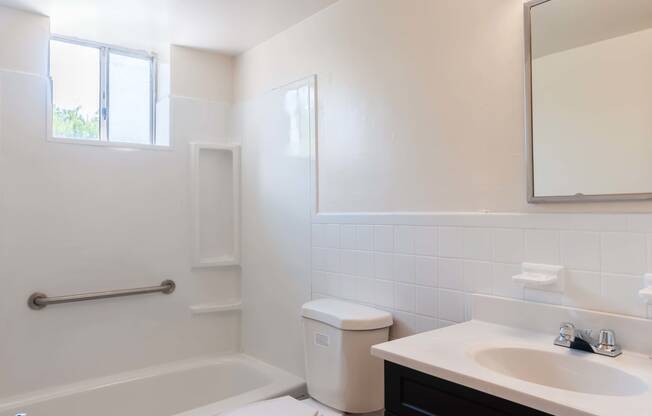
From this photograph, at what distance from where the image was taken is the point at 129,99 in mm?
2836

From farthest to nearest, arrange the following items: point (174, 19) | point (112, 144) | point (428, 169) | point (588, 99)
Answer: point (112, 144) → point (174, 19) → point (428, 169) → point (588, 99)

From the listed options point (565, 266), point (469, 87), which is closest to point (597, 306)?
point (565, 266)

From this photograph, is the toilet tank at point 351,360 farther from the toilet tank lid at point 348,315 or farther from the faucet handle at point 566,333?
the faucet handle at point 566,333

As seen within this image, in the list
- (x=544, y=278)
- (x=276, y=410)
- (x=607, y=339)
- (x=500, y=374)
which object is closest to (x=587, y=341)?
(x=607, y=339)

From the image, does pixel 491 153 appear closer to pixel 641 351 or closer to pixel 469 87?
pixel 469 87

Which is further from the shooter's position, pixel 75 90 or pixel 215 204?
pixel 215 204

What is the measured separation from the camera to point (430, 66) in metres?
1.77

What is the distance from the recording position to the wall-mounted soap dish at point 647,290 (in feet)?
3.84

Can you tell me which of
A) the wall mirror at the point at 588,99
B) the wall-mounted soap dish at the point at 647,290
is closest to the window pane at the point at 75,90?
the wall mirror at the point at 588,99

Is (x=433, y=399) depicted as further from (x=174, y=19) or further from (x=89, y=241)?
(x=174, y=19)

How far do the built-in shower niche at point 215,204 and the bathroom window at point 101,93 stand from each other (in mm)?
372

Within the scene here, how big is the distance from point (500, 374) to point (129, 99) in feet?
8.63

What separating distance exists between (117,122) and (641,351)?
2.78 meters

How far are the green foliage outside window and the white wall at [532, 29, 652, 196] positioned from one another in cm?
238
